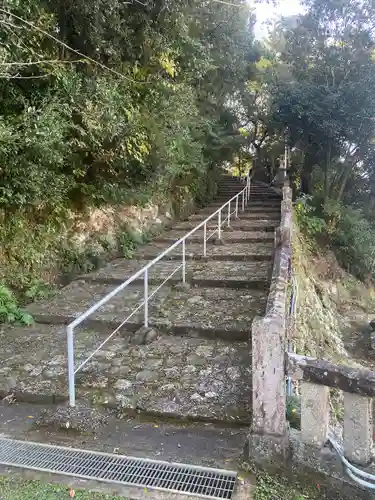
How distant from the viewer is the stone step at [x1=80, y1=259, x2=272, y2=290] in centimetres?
609

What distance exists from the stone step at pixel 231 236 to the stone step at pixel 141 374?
4962mm

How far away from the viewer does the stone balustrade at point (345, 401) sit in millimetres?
2162

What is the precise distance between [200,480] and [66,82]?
4.73 m

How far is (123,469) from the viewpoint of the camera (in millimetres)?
2459

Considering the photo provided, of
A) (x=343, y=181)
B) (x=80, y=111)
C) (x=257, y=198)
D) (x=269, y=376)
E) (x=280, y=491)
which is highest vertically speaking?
(x=80, y=111)

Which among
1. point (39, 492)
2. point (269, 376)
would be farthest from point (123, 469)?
point (269, 376)

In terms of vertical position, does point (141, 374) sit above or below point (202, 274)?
below

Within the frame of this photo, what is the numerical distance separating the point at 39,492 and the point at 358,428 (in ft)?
6.50

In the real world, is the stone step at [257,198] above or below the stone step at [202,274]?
above

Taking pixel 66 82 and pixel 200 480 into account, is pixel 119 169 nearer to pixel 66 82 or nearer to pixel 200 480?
pixel 66 82

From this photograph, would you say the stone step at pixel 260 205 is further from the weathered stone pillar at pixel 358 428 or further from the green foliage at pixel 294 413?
the weathered stone pillar at pixel 358 428

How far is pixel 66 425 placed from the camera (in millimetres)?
2926

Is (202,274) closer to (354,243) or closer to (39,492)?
(39,492)

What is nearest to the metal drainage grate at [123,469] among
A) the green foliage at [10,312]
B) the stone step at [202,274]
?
the green foliage at [10,312]
